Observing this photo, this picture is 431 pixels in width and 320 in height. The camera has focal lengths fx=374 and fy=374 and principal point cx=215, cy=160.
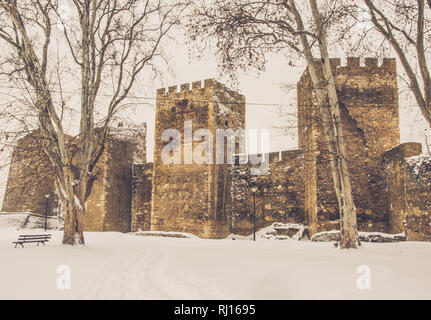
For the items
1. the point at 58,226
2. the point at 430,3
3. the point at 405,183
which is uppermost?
the point at 430,3

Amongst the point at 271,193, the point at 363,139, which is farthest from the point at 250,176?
the point at 363,139

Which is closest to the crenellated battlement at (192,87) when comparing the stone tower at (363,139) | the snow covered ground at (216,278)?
the stone tower at (363,139)

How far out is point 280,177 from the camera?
1659 centimetres

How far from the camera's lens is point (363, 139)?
13.1 meters

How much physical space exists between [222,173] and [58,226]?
11.3 meters

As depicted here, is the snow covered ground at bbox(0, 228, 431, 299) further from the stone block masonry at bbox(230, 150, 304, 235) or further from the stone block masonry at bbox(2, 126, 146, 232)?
the stone block masonry at bbox(2, 126, 146, 232)

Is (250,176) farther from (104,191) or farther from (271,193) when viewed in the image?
(104,191)

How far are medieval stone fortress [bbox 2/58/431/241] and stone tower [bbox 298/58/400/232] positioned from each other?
1.4 inches

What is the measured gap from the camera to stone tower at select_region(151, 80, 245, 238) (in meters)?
16.5

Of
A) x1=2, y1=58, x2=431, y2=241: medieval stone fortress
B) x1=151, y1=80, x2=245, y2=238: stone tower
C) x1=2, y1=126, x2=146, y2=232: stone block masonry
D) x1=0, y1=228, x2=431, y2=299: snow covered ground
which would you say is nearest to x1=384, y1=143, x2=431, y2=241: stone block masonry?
x1=2, y1=58, x2=431, y2=241: medieval stone fortress

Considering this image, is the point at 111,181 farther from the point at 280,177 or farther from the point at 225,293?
the point at 225,293
